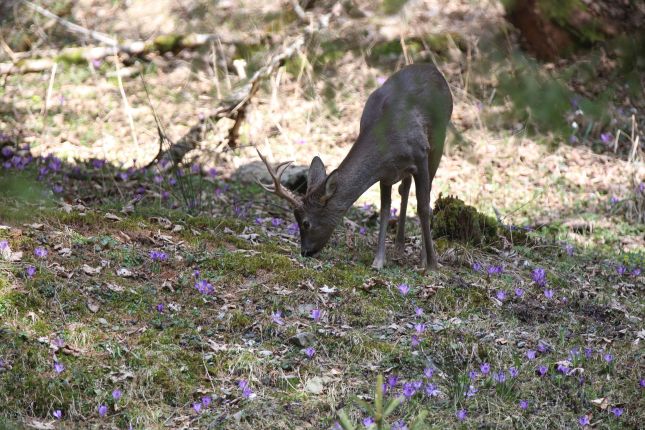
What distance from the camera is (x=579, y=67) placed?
308 cm

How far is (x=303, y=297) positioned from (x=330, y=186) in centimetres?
163

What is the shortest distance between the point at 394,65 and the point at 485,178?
3.28 meters

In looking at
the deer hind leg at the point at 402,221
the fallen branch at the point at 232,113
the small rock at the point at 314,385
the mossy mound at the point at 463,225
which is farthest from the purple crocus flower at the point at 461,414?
the fallen branch at the point at 232,113

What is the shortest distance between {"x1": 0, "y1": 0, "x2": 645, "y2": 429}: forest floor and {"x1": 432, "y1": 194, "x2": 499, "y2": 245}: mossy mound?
192 mm

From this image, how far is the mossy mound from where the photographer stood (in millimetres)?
8641

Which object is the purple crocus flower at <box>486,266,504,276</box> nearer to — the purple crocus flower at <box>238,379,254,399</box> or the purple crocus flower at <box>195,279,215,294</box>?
the purple crocus flower at <box>195,279,215,294</box>

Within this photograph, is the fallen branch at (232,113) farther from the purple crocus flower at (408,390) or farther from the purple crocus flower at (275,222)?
the purple crocus flower at (408,390)

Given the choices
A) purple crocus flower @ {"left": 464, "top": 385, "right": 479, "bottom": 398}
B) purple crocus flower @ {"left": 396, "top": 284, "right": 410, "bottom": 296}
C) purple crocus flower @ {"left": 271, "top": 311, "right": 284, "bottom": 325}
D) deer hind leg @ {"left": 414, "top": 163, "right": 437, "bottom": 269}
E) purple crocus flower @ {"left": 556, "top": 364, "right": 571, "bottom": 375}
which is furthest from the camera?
deer hind leg @ {"left": 414, "top": 163, "right": 437, "bottom": 269}

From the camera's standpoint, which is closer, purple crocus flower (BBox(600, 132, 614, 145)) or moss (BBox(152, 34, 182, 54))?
purple crocus flower (BBox(600, 132, 614, 145))

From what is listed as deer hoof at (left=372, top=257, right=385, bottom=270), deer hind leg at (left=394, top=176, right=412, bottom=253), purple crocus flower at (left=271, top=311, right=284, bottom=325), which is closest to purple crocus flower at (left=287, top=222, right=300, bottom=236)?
deer hind leg at (left=394, top=176, right=412, bottom=253)

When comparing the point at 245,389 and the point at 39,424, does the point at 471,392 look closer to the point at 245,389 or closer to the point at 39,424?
the point at 245,389

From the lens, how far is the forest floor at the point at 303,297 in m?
4.95

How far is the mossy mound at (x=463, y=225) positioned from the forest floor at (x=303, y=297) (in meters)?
0.19

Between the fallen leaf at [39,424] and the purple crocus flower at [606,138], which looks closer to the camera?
the fallen leaf at [39,424]
